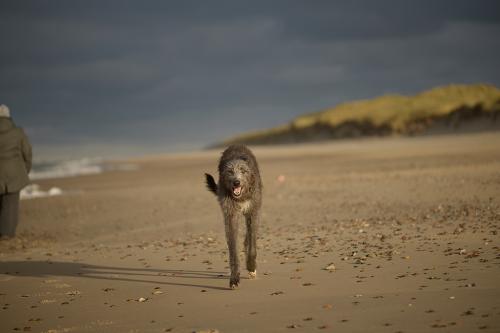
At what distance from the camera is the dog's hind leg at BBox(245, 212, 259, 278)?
340 inches

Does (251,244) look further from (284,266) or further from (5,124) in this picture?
(5,124)

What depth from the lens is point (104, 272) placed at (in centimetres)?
1002

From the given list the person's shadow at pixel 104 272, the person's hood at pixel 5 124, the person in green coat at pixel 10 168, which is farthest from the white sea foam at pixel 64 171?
the person's shadow at pixel 104 272

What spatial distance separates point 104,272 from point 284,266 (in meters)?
3.16

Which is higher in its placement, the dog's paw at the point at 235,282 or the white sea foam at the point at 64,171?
the white sea foam at the point at 64,171

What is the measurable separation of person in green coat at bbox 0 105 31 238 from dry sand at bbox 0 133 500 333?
608 millimetres

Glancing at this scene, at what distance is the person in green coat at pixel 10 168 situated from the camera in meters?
13.5

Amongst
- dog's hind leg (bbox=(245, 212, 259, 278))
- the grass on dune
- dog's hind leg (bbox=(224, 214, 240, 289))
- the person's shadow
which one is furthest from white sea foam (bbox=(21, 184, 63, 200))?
the grass on dune

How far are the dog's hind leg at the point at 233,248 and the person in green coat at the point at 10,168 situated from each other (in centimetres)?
711

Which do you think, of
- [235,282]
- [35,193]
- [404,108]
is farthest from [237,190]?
[404,108]

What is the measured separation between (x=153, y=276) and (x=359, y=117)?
94.1 m

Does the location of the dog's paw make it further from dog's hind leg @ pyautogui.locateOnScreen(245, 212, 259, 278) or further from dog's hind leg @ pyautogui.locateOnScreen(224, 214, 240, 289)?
dog's hind leg @ pyautogui.locateOnScreen(245, 212, 259, 278)

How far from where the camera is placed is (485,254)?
28.5 feet

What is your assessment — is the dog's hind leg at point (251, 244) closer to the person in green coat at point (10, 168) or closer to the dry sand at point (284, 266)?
the dry sand at point (284, 266)
